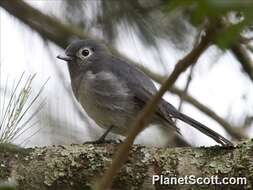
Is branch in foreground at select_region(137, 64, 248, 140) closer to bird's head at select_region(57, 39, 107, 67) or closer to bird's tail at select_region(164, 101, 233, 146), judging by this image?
bird's tail at select_region(164, 101, 233, 146)

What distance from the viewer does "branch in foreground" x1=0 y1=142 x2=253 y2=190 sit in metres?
1.94

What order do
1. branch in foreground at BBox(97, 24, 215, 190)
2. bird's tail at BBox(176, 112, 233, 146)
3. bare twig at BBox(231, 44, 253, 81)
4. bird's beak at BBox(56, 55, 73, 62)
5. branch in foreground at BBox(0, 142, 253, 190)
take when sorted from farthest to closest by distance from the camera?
bird's beak at BBox(56, 55, 73, 62) < bare twig at BBox(231, 44, 253, 81) < bird's tail at BBox(176, 112, 233, 146) < branch in foreground at BBox(0, 142, 253, 190) < branch in foreground at BBox(97, 24, 215, 190)

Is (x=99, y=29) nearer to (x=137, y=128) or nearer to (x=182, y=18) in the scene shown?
(x=182, y=18)

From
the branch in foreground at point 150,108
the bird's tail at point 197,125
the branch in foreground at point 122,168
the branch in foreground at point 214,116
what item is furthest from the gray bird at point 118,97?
the branch in foreground at point 150,108

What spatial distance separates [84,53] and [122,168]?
5.18 ft

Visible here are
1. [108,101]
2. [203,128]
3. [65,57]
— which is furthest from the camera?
[65,57]

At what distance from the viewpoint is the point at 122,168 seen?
2035 millimetres

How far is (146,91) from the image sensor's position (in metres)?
2.98

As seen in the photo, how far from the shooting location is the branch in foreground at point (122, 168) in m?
1.94

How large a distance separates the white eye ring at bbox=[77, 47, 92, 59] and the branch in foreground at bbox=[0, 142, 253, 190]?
1.39 meters

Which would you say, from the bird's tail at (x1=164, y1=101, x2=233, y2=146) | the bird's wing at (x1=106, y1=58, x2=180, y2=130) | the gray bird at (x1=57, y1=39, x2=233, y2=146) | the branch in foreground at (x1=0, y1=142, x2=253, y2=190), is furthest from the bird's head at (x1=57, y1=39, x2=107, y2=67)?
the branch in foreground at (x1=0, y1=142, x2=253, y2=190)

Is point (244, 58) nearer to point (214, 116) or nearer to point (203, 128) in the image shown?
point (214, 116)

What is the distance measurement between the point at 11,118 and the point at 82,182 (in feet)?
1.43

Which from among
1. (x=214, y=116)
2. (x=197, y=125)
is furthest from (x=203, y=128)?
(x=214, y=116)
